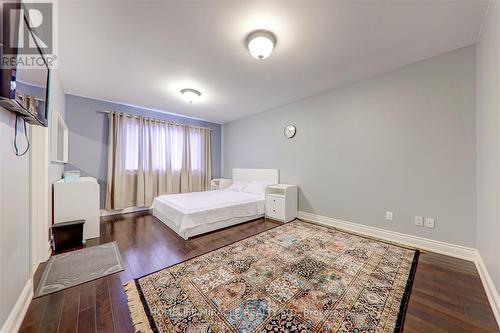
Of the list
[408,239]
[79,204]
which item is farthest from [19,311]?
[408,239]

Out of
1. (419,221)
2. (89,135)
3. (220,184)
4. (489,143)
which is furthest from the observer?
(220,184)

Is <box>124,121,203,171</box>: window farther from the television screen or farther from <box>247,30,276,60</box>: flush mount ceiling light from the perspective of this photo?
<box>247,30,276,60</box>: flush mount ceiling light

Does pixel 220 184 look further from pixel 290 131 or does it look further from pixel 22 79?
pixel 22 79

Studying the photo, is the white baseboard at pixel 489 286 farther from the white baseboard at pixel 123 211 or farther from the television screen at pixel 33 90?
the white baseboard at pixel 123 211

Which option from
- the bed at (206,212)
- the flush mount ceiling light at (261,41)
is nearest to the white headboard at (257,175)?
the bed at (206,212)

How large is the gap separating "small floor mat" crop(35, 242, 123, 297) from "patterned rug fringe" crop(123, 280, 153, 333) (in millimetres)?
443

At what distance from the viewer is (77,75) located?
9.53 feet

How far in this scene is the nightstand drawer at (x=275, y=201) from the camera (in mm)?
3600

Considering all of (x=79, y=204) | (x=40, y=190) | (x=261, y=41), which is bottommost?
(x=79, y=204)

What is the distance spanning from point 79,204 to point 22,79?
210 cm

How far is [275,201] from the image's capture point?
3715mm

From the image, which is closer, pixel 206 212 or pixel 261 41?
pixel 261 41

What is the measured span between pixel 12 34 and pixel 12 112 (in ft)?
1.95

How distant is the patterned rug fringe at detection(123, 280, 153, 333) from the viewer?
A: 1.24m
